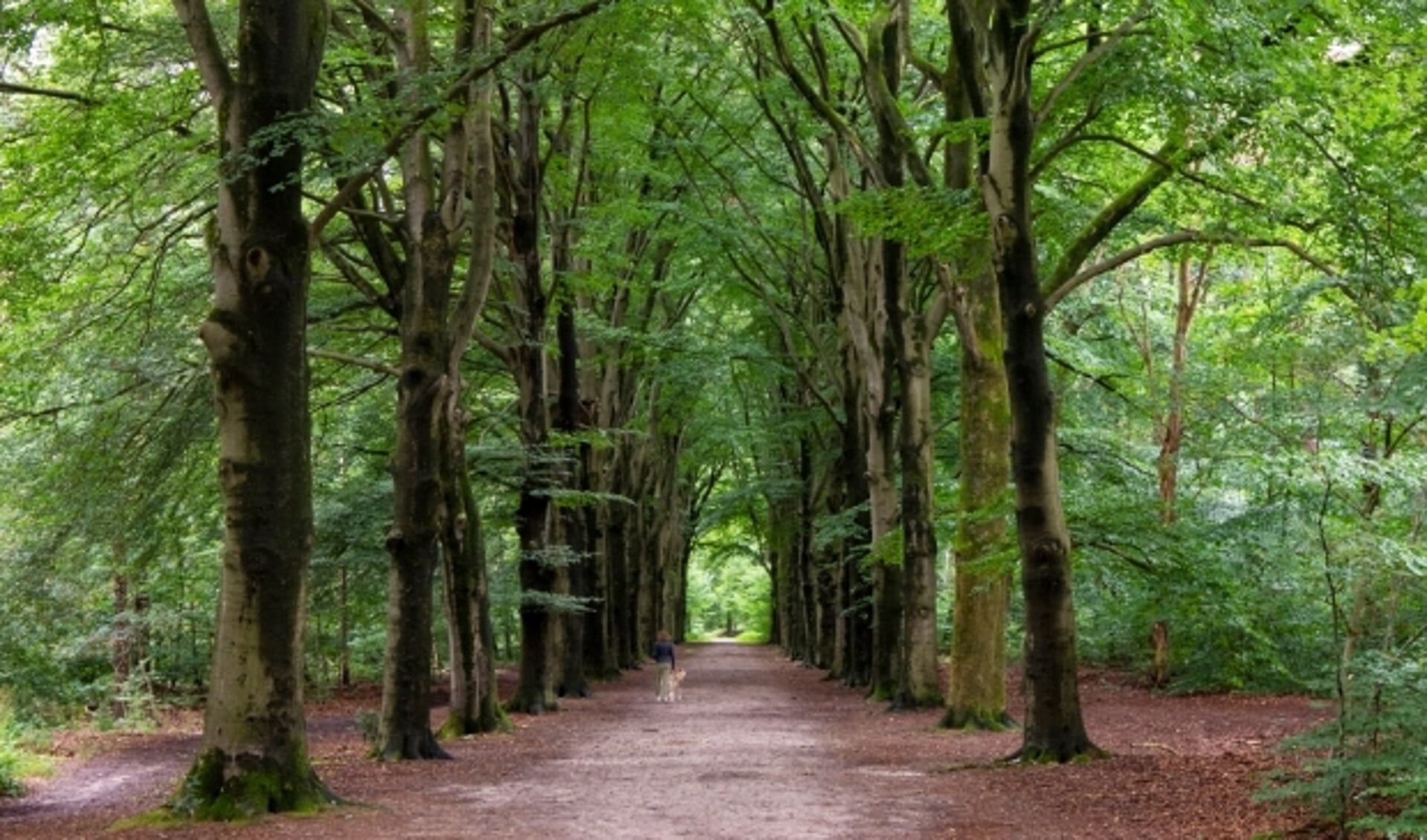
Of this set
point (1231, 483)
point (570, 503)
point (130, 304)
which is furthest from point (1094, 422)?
point (130, 304)

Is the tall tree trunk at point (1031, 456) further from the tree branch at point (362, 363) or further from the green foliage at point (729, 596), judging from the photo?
the green foliage at point (729, 596)

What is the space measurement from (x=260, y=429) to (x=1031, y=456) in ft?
22.2

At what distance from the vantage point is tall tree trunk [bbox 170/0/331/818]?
973cm

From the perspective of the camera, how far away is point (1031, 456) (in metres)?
12.6

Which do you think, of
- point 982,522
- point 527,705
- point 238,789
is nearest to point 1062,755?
point 982,522

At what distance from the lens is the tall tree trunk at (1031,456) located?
40.8 ft

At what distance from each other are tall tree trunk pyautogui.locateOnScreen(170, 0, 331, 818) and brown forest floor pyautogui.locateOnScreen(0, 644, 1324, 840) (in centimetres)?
52

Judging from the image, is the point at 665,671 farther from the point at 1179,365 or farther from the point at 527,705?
the point at 1179,365

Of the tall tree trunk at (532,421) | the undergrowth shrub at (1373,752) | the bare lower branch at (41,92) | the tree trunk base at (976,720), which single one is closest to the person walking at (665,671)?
the tall tree trunk at (532,421)

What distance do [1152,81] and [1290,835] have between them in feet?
20.2

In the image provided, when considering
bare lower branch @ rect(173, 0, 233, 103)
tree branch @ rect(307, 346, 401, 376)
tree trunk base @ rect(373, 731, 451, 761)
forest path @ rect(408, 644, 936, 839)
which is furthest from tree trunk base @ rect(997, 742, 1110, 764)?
bare lower branch @ rect(173, 0, 233, 103)

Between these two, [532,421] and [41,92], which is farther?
[532,421]

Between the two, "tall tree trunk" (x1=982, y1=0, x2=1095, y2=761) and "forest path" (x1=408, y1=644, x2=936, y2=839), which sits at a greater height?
"tall tree trunk" (x1=982, y1=0, x2=1095, y2=761)

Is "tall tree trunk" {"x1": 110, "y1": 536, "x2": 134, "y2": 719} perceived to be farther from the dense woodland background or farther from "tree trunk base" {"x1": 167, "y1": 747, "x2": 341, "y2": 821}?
"tree trunk base" {"x1": 167, "y1": 747, "x2": 341, "y2": 821}
